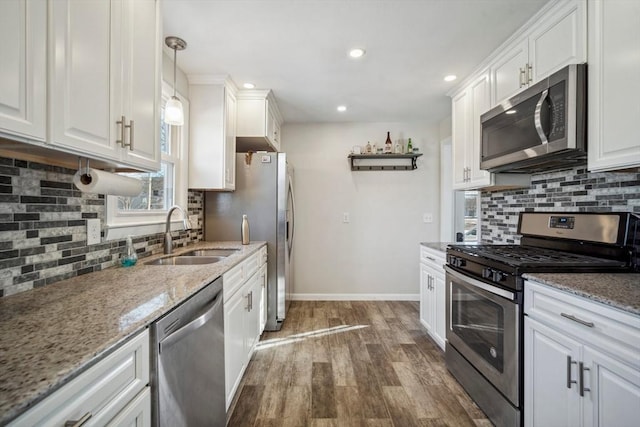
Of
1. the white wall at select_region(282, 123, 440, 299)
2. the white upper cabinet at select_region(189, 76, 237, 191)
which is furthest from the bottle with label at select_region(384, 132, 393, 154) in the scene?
the white upper cabinet at select_region(189, 76, 237, 191)

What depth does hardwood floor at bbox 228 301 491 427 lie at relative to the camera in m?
1.72

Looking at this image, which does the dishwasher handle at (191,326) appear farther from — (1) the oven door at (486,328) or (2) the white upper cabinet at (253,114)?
(2) the white upper cabinet at (253,114)

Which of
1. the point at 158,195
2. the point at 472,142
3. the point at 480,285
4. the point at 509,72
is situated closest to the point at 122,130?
the point at 158,195

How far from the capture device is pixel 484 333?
173 cm

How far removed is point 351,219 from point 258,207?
1.49m

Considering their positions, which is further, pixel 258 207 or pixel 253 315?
pixel 258 207

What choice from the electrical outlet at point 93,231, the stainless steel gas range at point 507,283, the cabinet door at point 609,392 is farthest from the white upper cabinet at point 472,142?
the electrical outlet at point 93,231

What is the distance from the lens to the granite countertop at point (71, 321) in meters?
0.56

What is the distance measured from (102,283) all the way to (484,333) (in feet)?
6.55

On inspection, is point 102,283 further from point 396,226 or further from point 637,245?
point 396,226

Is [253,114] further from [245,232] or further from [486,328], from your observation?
[486,328]

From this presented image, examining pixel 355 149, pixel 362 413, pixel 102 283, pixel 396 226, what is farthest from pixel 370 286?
pixel 102 283

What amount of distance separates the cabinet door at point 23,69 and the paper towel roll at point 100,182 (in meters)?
0.32

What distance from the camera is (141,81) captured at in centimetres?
137
